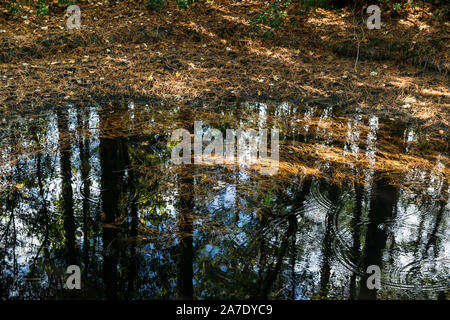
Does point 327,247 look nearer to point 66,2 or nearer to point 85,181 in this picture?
point 85,181

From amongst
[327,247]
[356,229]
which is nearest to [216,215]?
[327,247]

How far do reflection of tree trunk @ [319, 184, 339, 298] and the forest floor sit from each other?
2.49 metres

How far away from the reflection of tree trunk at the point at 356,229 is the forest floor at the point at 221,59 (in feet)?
7.61

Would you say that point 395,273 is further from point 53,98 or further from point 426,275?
point 53,98

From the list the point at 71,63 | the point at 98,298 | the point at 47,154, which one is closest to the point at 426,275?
the point at 98,298

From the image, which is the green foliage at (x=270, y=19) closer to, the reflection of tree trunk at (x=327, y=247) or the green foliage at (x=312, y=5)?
the green foliage at (x=312, y=5)

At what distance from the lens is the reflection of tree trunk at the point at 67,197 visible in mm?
3010

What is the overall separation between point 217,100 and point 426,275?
4.03 metres

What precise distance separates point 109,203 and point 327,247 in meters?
1.99

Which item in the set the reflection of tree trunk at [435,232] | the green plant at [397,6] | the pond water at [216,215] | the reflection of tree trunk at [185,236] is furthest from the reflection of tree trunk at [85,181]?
the green plant at [397,6]

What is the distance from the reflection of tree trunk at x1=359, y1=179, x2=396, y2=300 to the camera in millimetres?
2822

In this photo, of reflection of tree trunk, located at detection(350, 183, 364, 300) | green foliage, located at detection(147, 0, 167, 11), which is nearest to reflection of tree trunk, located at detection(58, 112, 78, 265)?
reflection of tree trunk, located at detection(350, 183, 364, 300)

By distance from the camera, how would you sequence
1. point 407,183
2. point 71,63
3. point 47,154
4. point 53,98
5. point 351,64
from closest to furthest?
point 407,183, point 47,154, point 53,98, point 71,63, point 351,64

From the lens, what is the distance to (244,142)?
4781 millimetres
